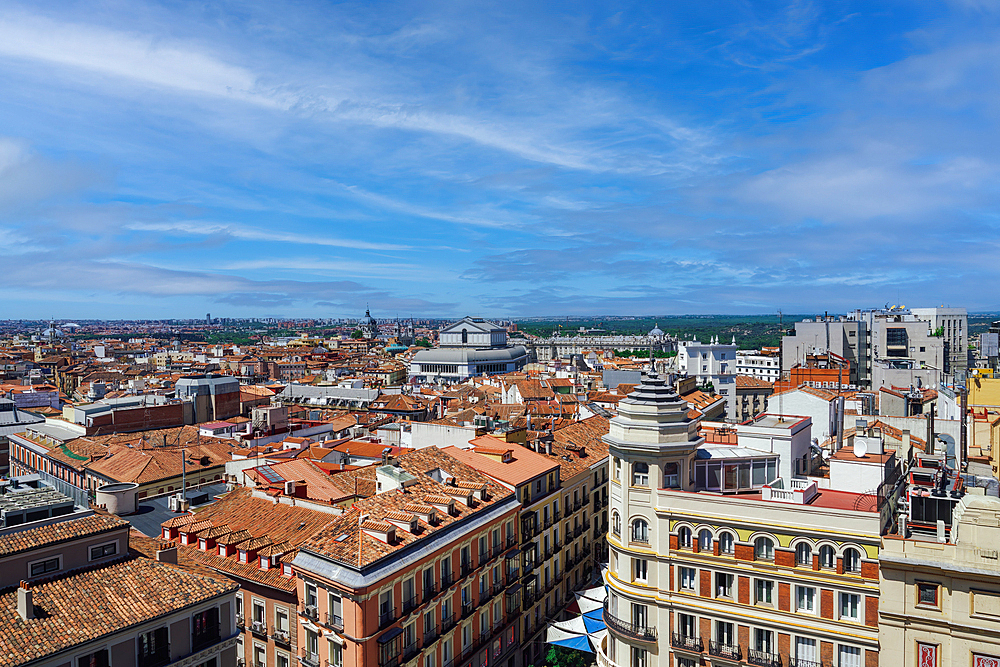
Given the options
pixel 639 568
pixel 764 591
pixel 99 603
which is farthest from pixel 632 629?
pixel 99 603

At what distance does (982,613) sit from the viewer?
21.2 metres

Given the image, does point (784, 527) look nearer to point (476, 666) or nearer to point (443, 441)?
point (476, 666)

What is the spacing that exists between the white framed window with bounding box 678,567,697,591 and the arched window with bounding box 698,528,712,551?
111 centimetres

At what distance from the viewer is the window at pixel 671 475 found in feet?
104

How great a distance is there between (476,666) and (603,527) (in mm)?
19658

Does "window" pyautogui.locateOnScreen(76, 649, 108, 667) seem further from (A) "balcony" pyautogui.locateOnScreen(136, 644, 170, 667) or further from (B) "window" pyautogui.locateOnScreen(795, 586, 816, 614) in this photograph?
(B) "window" pyautogui.locateOnScreen(795, 586, 816, 614)

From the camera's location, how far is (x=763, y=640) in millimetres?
28969

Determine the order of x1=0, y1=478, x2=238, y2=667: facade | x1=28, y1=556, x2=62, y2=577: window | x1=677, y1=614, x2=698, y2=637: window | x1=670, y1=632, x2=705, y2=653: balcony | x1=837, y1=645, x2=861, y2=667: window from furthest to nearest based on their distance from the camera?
1. x1=677, y1=614, x2=698, y2=637: window
2. x1=670, y1=632, x2=705, y2=653: balcony
3. x1=837, y1=645, x2=861, y2=667: window
4. x1=28, y1=556, x2=62, y2=577: window
5. x1=0, y1=478, x2=238, y2=667: facade

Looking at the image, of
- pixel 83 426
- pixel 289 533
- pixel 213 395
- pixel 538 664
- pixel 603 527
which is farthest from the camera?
pixel 213 395

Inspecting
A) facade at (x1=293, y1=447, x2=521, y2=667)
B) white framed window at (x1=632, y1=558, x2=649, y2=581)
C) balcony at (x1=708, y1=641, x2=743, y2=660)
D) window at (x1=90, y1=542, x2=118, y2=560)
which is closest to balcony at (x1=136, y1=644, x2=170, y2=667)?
window at (x1=90, y1=542, x2=118, y2=560)

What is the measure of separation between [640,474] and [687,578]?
5.03 metres

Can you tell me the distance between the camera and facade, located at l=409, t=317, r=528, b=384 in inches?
6865

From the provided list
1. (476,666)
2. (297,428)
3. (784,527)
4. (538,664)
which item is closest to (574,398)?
(297,428)

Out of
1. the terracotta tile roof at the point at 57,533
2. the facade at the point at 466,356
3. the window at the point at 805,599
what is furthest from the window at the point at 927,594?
the facade at the point at 466,356
